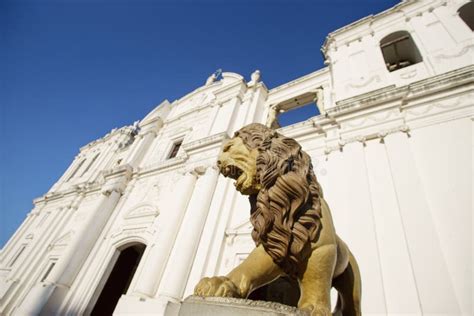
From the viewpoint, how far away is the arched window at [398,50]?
696 cm

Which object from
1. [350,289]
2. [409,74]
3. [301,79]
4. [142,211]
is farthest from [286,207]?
[301,79]

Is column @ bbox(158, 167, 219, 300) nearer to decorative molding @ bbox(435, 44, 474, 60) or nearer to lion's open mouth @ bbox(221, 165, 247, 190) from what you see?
lion's open mouth @ bbox(221, 165, 247, 190)

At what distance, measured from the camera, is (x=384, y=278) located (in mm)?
3211

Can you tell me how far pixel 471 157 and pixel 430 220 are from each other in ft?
4.55

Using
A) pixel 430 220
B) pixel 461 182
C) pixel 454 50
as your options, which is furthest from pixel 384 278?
pixel 454 50

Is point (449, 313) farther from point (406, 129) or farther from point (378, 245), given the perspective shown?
point (406, 129)

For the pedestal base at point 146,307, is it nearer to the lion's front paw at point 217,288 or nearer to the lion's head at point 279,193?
the lion's front paw at point 217,288

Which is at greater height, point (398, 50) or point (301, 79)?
point (398, 50)

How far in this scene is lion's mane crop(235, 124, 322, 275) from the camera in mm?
1270

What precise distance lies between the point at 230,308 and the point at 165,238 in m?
5.46

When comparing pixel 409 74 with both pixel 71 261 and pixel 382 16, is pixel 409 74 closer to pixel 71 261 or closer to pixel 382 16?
pixel 382 16

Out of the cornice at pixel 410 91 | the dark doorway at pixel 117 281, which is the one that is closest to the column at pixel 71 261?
the dark doorway at pixel 117 281

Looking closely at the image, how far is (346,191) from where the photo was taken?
172 inches

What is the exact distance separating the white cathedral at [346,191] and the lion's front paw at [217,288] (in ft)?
9.97
